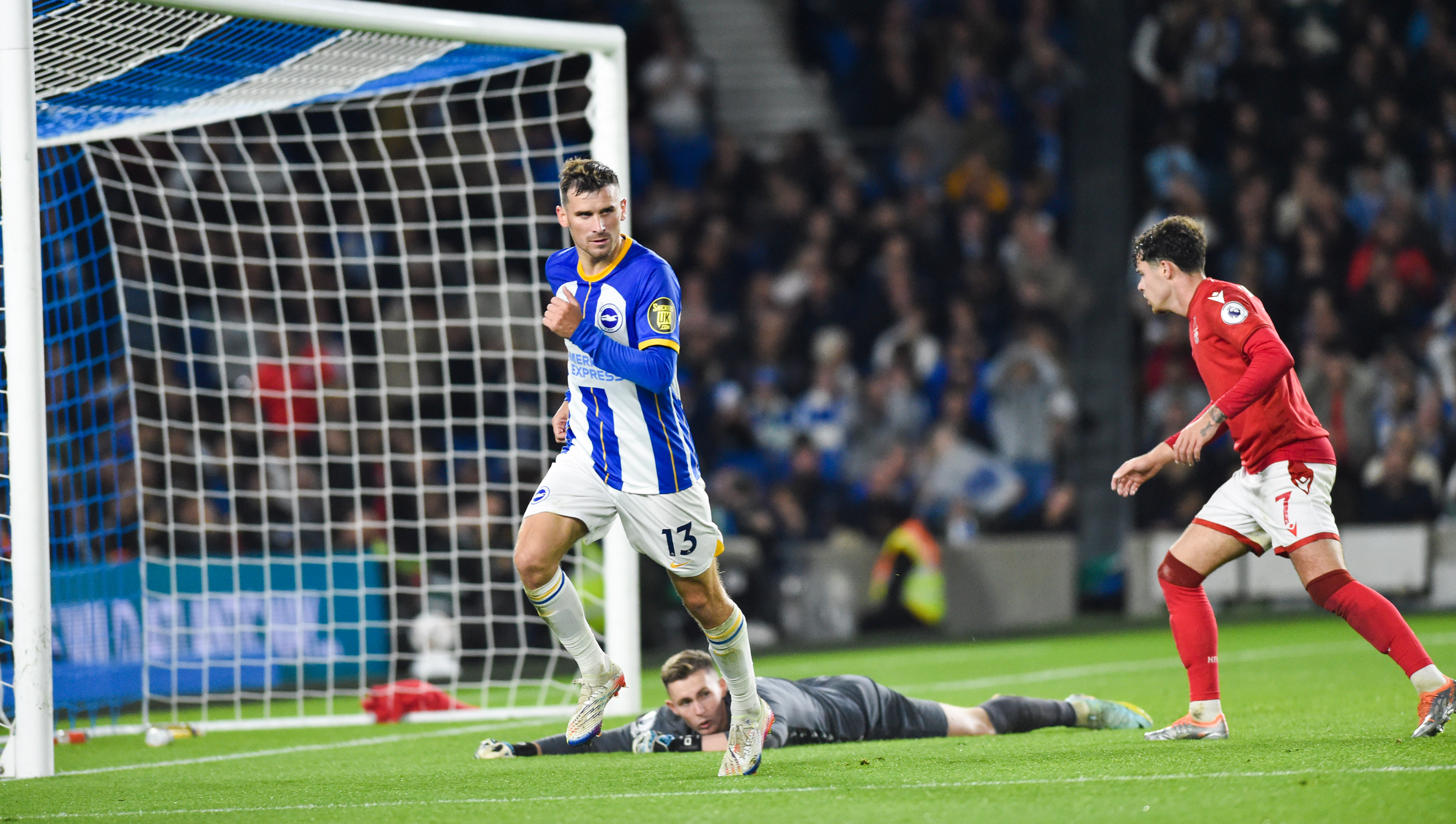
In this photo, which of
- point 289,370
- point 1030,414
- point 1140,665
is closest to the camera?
point 1140,665

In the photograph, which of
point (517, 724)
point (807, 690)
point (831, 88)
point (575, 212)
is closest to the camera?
point (575, 212)

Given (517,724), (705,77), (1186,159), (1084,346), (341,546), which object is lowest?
(517,724)

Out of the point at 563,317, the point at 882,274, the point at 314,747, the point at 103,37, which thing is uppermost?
the point at 103,37

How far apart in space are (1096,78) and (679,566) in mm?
11036

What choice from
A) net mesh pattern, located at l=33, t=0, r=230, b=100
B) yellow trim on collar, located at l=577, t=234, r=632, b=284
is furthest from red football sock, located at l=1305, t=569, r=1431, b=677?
net mesh pattern, located at l=33, t=0, r=230, b=100

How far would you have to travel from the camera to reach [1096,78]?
587 inches

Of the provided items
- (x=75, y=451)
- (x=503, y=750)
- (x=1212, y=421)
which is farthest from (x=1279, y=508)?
(x=75, y=451)

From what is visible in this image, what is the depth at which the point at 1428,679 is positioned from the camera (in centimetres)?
531

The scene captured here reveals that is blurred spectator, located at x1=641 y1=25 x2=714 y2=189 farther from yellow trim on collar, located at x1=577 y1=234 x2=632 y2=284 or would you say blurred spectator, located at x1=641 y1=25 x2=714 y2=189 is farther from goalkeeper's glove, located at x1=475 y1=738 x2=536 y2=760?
yellow trim on collar, located at x1=577 y1=234 x2=632 y2=284

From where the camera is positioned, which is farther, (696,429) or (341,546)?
(696,429)

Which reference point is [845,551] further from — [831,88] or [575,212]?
[575,212]

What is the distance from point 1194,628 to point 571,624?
221cm

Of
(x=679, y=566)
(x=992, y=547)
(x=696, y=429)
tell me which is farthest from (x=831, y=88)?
(x=679, y=566)

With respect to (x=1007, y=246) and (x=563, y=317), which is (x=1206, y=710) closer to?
(x=563, y=317)
